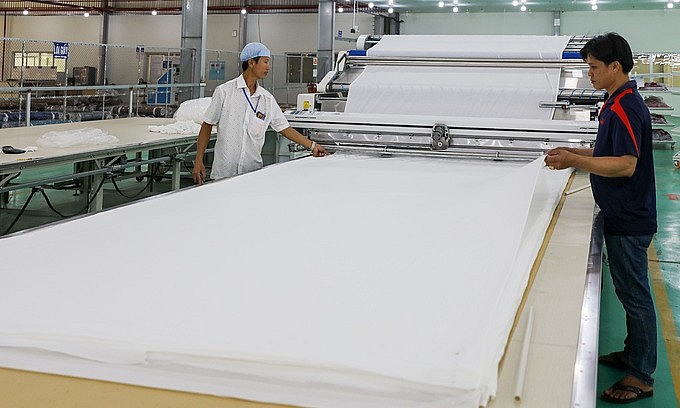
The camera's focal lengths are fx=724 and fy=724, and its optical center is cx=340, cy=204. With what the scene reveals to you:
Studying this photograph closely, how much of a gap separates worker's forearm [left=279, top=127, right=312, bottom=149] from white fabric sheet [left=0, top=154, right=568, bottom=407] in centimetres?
149

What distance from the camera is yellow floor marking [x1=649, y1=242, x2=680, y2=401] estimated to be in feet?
12.5

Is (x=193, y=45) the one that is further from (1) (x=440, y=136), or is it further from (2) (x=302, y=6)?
(2) (x=302, y=6)

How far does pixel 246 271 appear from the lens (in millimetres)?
2172

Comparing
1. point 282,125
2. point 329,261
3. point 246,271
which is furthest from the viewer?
point 282,125

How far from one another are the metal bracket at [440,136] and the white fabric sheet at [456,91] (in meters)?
0.53

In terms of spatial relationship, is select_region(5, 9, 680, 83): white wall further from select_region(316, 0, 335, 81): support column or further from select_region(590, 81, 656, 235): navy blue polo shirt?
select_region(590, 81, 656, 235): navy blue polo shirt

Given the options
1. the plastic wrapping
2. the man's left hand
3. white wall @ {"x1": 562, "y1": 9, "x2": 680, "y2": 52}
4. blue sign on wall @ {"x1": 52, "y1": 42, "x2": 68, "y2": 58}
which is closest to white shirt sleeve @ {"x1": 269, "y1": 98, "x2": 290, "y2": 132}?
the man's left hand

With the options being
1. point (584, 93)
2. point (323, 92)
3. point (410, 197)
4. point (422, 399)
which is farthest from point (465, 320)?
point (323, 92)

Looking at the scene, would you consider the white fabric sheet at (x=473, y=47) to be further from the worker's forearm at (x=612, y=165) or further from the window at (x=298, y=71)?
the window at (x=298, y=71)

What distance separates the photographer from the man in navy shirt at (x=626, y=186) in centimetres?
299

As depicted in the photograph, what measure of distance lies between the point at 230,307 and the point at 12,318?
0.51 metres

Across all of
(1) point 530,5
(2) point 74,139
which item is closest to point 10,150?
(2) point 74,139

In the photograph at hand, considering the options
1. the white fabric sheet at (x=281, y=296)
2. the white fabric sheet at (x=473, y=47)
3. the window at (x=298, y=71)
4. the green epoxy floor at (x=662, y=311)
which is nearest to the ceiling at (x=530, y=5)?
the window at (x=298, y=71)

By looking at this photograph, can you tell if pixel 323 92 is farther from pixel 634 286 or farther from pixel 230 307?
pixel 230 307
